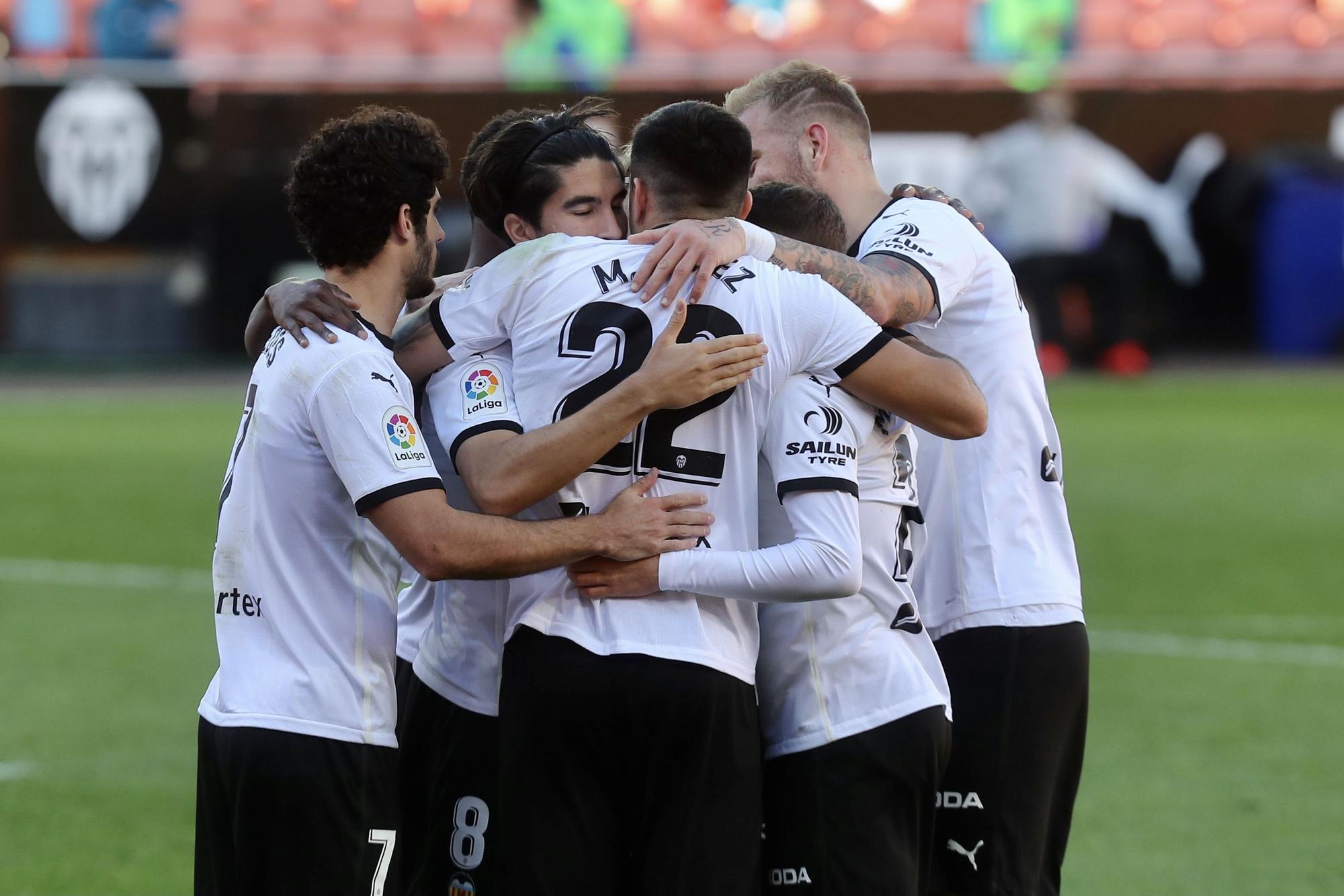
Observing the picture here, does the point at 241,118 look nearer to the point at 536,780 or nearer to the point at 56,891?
the point at 56,891

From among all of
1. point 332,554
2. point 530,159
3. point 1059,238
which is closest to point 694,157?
point 530,159

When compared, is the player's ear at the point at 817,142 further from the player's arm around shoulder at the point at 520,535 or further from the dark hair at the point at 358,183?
the player's arm around shoulder at the point at 520,535

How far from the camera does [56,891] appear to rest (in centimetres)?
516

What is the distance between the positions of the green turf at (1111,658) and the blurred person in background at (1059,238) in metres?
2.93

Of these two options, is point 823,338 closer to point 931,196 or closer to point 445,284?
point 931,196

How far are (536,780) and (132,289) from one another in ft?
63.2

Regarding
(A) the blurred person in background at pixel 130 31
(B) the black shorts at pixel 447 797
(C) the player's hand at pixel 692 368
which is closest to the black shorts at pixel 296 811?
(B) the black shorts at pixel 447 797

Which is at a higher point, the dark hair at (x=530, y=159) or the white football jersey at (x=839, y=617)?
the dark hair at (x=530, y=159)

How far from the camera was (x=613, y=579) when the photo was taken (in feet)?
10.2

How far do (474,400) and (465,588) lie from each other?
1.49 ft

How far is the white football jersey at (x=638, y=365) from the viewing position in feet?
10.3

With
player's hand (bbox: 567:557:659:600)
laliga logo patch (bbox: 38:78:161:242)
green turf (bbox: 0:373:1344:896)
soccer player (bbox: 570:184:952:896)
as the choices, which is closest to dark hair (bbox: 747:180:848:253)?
soccer player (bbox: 570:184:952:896)

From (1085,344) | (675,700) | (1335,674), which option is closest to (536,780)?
(675,700)

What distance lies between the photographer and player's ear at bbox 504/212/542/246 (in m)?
3.43
